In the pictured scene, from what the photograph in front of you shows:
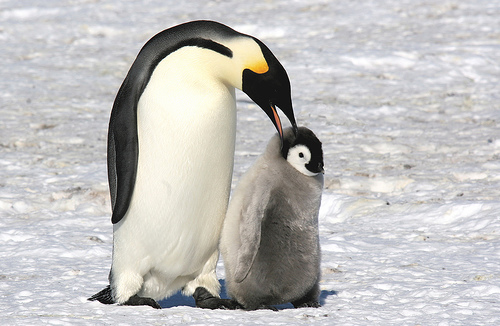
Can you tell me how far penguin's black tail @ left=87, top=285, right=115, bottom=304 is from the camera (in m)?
3.20

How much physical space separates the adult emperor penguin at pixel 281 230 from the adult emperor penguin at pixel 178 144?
5.6 inches

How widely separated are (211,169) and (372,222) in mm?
1703

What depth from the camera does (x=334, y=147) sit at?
6352 mm

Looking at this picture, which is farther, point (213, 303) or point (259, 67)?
point (213, 303)

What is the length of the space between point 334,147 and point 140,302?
3.44 m

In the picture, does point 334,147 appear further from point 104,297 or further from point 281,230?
point 104,297

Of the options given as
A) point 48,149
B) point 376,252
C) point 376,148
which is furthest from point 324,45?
point 376,252

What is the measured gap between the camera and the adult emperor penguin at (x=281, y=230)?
10.0ft

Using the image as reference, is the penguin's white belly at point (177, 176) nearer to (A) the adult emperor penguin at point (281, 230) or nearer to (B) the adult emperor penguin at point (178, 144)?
(B) the adult emperor penguin at point (178, 144)

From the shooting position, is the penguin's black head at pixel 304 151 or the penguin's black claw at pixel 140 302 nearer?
the penguin's black head at pixel 304 151

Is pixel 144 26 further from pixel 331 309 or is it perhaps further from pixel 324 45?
pixel 331 309

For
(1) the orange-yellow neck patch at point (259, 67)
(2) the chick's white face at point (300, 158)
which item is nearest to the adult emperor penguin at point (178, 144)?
(1) the orange-yellow neck patch at point (259, 67)

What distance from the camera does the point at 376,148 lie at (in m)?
6.31

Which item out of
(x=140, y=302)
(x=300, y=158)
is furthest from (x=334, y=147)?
(x=140, y=302)
